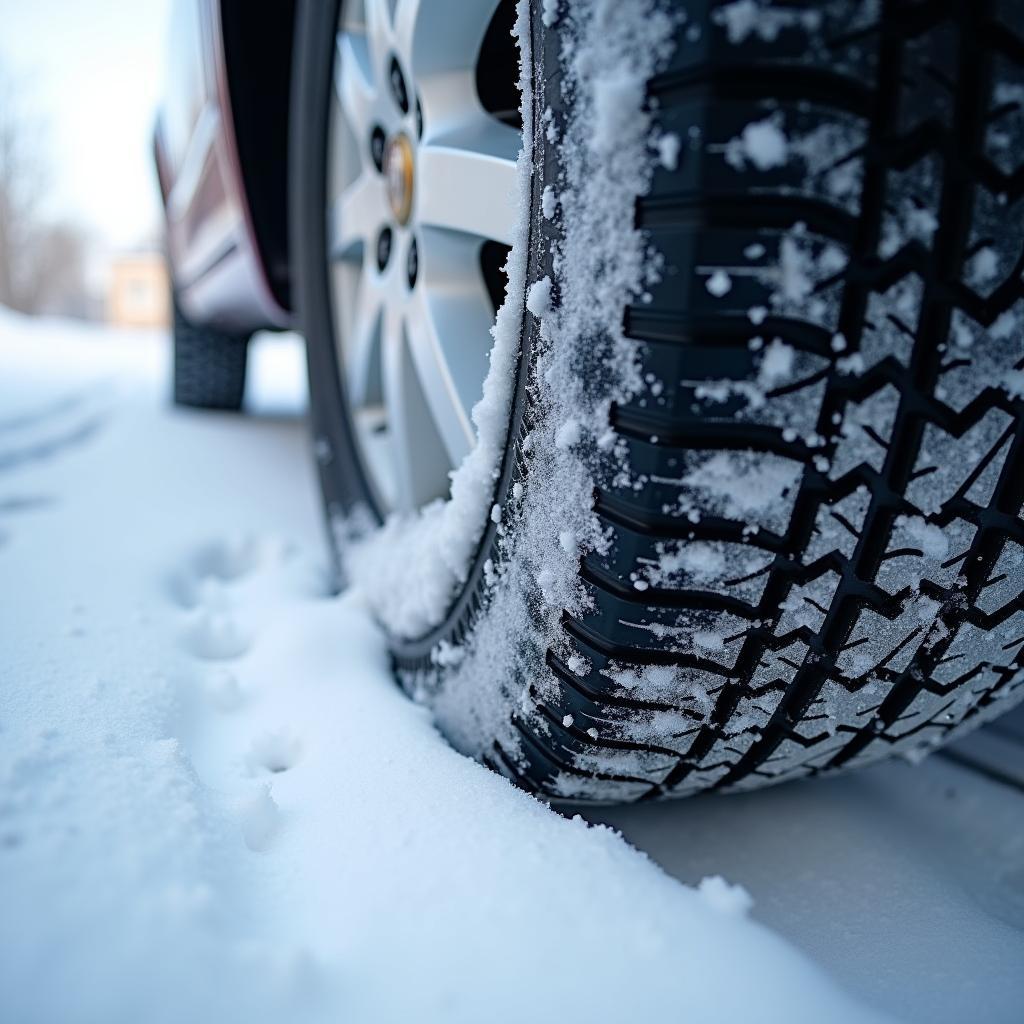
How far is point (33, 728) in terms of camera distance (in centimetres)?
54

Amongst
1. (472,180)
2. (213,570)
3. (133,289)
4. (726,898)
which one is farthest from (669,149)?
(133,289)

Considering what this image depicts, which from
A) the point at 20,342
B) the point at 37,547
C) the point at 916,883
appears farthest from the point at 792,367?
the point at 20,342

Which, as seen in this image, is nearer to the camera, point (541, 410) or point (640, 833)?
point (541, 410)

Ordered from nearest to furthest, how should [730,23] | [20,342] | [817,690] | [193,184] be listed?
1. [730,23]
2. [817,690]
3. [193,184]
4. [20,342]

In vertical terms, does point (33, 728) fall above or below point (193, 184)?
below

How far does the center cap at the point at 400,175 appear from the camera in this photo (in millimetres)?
773

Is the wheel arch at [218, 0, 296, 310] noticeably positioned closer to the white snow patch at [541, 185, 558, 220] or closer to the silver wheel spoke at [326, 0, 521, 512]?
the silver wheel spoke at [326, 0, 521, 512]

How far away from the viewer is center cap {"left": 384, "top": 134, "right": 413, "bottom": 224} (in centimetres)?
77

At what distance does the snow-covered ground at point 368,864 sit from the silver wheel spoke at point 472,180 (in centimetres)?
42

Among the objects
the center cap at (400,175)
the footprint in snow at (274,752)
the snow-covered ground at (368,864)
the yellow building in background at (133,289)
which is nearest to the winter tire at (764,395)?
the snow-covered ground at (368,864)

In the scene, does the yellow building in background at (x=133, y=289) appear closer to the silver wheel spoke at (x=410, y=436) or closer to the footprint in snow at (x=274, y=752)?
the silver wheel spoke at (x=410, y=436)

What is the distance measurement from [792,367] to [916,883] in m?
0.45

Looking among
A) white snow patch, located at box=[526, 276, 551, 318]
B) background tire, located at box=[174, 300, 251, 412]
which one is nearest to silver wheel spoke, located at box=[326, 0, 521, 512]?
white snow patch, located at box=[526, 276, 551, 318]

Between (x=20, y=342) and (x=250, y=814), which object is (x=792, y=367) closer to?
(x=250, y=814)
